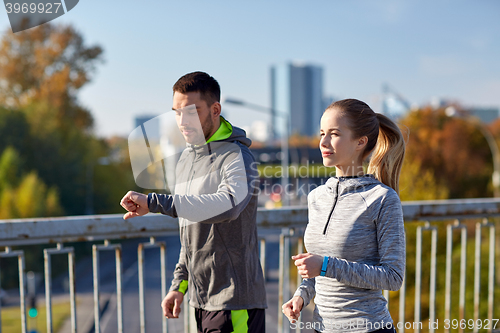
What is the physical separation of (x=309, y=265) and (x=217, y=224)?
19.3 inches

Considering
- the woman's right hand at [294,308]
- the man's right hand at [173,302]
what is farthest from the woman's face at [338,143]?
the man's right hand at [173,302]

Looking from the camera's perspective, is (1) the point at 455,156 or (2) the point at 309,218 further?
(1) the point at 455,156

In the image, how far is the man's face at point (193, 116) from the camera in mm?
1906

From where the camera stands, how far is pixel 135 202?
5.53 ft

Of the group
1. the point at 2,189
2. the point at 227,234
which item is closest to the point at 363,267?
the point at 227,234

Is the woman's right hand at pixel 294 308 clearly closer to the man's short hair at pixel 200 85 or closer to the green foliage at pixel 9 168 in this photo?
the man's short hair at pixel 200 85

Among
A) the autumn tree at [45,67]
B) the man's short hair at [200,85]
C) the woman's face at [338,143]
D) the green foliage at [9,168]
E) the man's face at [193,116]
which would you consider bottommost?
the green foliage at [9,168]

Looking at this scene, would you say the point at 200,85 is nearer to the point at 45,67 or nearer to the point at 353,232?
the point at 353,232

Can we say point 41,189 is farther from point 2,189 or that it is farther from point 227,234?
point 227,234

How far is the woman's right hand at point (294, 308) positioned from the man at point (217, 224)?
227 millimetres

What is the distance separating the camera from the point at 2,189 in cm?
3116

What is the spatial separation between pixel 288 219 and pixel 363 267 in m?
1.40

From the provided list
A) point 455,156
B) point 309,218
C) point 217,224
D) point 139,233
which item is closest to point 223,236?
point 217,224

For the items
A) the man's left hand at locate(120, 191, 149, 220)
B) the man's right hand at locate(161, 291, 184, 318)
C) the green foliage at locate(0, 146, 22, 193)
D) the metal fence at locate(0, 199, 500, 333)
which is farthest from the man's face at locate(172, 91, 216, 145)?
the green foliage at locate(0, 146, 22, 193)
